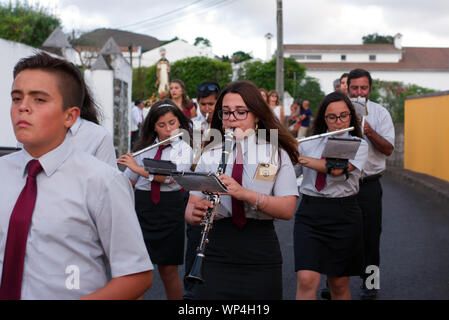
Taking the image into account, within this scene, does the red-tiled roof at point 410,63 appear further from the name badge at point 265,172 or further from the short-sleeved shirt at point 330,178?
the name badge at point 265,172

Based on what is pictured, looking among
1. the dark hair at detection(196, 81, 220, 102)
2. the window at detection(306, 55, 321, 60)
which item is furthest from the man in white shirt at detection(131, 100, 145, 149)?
the window at detection(306, 55, 321, 60)

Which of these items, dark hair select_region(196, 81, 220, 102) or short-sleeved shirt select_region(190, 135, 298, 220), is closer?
short-sleeved shirt select_region(190, 135, 298, 220)

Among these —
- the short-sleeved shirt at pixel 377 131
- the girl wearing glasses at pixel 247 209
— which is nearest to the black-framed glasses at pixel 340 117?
the short-sleeved shirt at pixel 377 131

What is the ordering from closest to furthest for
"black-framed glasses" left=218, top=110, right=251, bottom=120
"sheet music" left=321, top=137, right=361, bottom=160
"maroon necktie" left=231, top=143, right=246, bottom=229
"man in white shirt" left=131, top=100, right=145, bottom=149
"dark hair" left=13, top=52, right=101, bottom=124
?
"dark hair" left=13, top=52, right=101, bottom=124
"maroon necktie" left=231, top=143, right=246, bottom=229
"black-framed glasses" left=218, top=110, right=251, bottom=120
"sheet music" left=321, top=137, right=361, bottom=160
"man in white shirt" left=131, top=100, right=145, bottom=149

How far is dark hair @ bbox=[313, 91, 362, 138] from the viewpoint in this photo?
519cm

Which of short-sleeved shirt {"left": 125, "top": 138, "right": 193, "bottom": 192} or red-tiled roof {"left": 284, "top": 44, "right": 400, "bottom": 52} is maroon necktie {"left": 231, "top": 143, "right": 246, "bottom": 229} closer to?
short-sleeved shirt {"left": 125, "top": 138, "right": 193, "bottom": 192}

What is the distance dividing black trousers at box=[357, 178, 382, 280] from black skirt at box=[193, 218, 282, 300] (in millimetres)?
2622

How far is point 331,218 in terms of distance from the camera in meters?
4.98

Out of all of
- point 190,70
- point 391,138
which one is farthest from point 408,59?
point 391,138

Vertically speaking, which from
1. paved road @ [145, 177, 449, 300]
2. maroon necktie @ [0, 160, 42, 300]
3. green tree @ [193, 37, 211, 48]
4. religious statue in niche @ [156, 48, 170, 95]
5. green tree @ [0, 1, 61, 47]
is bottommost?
paved road @ [145, 177, 449, 300]

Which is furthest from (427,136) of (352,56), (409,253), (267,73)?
(352,56)

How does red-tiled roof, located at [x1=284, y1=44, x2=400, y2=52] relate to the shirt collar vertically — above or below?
above
